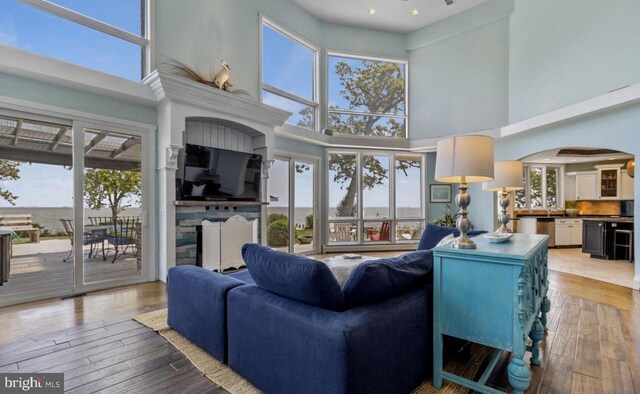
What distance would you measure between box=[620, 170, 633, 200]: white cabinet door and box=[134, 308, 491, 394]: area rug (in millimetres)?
8455

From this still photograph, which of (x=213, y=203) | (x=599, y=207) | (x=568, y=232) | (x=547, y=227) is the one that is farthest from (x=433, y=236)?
(x=599, y=207)

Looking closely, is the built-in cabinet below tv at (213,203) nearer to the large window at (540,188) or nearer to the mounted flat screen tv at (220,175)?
the mounted flat screen tv at (220,175)

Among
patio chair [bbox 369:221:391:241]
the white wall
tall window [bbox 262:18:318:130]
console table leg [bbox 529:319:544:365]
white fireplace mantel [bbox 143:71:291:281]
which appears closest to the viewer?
console table leg [bbox 529:319:544:365]

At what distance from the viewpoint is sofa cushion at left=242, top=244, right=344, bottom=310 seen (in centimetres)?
157

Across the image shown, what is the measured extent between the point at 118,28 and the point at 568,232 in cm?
1051

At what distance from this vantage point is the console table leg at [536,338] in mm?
2086

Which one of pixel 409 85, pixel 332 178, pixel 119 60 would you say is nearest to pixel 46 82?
pixel 119 60

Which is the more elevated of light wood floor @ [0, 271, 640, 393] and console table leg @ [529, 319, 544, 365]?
console table leg @ [529, 319, 544, 365]

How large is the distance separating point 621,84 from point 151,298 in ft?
22.3

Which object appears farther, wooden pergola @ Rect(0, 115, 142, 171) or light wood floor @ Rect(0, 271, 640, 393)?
wooden pergola @ Rect(0, 115, 142, 171)

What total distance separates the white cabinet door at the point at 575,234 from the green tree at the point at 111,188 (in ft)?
32.7

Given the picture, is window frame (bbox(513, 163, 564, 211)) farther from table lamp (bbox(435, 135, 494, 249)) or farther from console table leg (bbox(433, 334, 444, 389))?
console table leg (bbox(433, 334, 444, 389))

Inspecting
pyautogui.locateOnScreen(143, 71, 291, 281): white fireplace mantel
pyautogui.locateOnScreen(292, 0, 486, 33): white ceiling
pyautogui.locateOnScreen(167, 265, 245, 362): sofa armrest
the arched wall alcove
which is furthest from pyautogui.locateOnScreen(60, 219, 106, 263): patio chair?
the arched wall alcove

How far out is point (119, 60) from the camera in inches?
157
